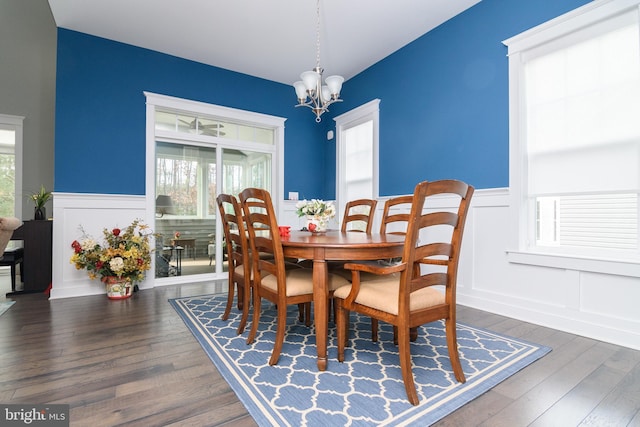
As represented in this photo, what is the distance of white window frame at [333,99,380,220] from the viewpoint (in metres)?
4.30

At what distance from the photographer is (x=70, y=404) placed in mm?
1482

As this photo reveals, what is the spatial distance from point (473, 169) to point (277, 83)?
3.17 meters

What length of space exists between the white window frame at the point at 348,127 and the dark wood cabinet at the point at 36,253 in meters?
3.70

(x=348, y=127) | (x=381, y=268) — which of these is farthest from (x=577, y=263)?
(x=348, y=127)

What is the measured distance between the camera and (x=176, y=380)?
5.58 feet

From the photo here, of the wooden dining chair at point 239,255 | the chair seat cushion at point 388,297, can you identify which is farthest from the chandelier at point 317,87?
the chair seat cushion at point 388,297

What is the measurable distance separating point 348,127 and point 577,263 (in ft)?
11.0

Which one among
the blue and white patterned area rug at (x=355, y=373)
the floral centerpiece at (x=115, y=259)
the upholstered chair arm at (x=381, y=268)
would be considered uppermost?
the upholstered chair arm at (x=381, y=268)

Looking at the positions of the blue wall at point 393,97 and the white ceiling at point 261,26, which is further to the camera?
the white ceiling at point 261,26

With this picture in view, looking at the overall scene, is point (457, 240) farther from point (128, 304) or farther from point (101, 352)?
point (128, 304)

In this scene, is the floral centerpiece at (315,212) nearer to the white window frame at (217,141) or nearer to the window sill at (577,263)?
the window sill at (577,263)

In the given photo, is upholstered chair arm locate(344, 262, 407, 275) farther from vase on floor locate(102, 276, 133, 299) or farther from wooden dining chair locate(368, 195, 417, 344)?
vase on floor locate(102, 276, 133, 299)

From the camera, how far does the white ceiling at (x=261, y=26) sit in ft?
10.3

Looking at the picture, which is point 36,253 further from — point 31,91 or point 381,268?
point 381,268
